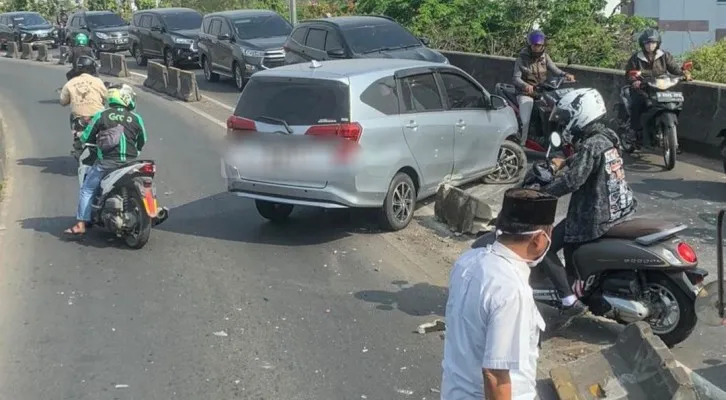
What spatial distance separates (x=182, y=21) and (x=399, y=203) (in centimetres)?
2126

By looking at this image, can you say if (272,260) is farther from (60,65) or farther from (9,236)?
(60,65)

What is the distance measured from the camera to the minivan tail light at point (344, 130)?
8.62 metres

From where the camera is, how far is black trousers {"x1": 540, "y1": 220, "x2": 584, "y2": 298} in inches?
242

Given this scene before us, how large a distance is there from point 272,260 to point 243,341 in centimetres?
210

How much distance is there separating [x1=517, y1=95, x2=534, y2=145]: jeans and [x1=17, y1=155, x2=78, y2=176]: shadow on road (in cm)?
→ 664

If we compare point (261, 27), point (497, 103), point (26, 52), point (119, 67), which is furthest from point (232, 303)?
point (26, 52)

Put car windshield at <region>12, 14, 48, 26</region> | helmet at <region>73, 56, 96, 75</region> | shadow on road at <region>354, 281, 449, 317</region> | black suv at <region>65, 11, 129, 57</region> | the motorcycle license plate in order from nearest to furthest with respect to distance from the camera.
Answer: shadow on road at <region>354, 281, 449, 317</region>
the motorcycle license plate
helmet at <region>73, 56, 96, 75</region>
black suv at <region>65, 11, 129, 57</region>
car windshield at <region>12, 14, 48, 26</region>

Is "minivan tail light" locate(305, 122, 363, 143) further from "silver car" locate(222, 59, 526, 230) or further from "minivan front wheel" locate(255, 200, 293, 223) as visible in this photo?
"minivan front wheel" locate(255, 200, 293, 223)

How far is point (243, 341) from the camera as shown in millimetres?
6453

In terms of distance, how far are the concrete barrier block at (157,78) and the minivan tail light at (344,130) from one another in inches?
591

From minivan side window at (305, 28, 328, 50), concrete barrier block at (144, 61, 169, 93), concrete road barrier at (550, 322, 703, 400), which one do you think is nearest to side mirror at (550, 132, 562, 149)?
concrete road barrier at (550, 322, 703, 400)

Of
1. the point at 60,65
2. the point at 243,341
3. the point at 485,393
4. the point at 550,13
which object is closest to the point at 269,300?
the point at 243,341

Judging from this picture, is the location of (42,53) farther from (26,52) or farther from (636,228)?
(636,228)

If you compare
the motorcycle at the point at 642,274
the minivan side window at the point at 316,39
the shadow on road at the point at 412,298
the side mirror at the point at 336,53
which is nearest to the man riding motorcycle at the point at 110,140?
the shadow on road at the point at 412,298
